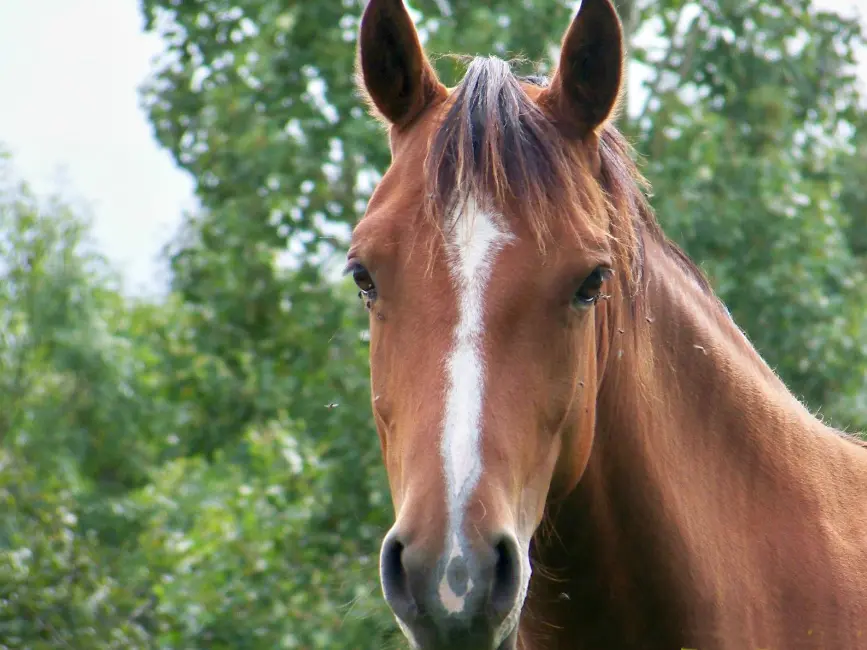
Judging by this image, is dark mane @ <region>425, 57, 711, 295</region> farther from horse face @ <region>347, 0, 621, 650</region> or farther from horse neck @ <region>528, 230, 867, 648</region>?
horse neck @ <region>528, 230, 867, 648</region>

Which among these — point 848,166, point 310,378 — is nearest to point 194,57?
point 310,378

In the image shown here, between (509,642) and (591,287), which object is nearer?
(509,642)

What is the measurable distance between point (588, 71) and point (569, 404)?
89cm

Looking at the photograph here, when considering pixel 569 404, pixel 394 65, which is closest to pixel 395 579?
pixel 569 404

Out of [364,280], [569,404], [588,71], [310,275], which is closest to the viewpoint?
[569,404]

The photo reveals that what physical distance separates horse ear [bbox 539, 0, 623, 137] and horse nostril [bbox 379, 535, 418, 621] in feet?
4.00

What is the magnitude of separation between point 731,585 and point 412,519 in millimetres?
957

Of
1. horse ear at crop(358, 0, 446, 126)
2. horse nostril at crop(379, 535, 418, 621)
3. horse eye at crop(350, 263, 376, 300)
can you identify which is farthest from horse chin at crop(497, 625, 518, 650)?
horse ear at crop(358, 0, 446, 126)

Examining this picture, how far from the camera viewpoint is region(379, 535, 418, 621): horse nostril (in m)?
2.01

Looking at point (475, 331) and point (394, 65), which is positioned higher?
point (394, 65)

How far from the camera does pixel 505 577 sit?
6.69 feet

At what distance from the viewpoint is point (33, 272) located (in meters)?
19.6

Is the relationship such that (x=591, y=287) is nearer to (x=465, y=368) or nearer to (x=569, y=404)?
(x=569, y=404)

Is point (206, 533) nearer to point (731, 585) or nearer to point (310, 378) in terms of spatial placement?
point (310, 378)
